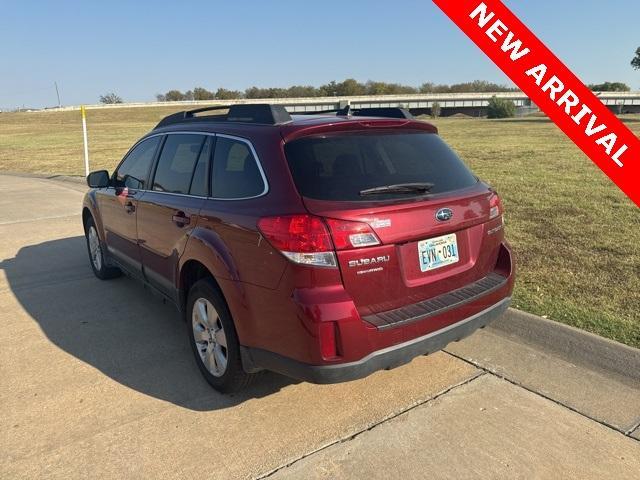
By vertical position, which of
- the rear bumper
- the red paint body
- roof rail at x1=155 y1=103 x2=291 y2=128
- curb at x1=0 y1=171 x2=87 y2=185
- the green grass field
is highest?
roof rail at x1=155 y1=103 x2=291 y2=128

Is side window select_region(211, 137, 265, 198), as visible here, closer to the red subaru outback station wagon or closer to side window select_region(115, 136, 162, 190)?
the red subaru outback station wagon

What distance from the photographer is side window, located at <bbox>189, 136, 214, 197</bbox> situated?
3.44 meters

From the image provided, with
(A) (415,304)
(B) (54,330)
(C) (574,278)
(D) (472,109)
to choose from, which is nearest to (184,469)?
(A) (415,304)

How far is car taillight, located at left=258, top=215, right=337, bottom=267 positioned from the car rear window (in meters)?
0.17

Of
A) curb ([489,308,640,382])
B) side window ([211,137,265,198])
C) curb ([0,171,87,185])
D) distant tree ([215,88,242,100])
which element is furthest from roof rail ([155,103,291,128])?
distant tree ([215,88,242,100])

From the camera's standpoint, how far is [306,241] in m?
2.59

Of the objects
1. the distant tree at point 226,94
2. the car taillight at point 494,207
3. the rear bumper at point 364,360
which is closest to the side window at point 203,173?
the rear bumper at point 364,360

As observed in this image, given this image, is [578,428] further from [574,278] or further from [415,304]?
[574,278]

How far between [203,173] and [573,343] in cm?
283

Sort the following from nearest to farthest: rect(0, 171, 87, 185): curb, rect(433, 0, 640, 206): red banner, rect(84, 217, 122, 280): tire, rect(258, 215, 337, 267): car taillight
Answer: rect(258, 215, 337, 267): car taillight → rect(433, 0, 640, 206): red banner → rect(84, 217, 122, 280): tire → rect(0, 171, 87, 185): curb

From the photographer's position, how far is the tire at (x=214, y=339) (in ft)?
10.2

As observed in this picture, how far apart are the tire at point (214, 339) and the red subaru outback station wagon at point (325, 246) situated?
0.01m

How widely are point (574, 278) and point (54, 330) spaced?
464 cm

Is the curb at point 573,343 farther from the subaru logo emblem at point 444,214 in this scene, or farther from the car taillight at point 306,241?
the car taillight at point 306,241
